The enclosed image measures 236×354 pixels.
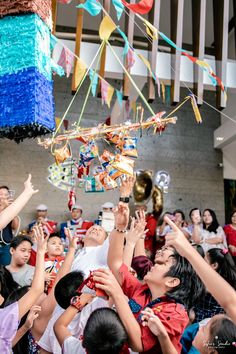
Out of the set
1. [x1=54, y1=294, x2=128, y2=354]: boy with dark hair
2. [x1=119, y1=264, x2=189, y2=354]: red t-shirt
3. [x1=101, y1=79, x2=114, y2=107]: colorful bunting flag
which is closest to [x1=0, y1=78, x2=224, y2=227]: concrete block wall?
[x1=101, y1=79, x2=114, y2=107]: colorful bunting flag

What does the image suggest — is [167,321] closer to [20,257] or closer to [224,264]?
[224,264]

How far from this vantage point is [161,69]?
4.10 meters

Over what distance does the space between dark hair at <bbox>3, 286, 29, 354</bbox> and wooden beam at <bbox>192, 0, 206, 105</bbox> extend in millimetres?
2620

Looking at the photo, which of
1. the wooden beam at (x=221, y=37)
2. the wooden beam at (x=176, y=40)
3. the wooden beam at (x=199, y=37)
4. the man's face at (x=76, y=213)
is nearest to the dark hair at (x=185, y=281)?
the wooden beam at (x=176, y=40)

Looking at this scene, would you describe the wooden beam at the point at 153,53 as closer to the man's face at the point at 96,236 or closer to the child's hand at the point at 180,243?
the man's face at the point at 96,236

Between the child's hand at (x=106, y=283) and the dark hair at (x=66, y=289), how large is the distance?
1.54ft

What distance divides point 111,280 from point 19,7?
4.01 ft

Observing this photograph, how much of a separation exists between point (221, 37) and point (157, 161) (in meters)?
3.53

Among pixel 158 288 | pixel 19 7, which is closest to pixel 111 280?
pixel 158 288

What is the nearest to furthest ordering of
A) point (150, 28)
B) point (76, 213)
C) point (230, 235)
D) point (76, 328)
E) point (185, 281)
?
1. point (185, 281)
2. point (76, 328)
3. point (150, 28)
4. point (230, 235)
5. point (76, 213)

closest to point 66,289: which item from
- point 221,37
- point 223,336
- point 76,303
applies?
point 76,303

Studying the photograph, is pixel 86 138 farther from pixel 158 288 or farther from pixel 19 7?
pixel 158 288

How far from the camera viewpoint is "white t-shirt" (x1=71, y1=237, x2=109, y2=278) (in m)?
2.39

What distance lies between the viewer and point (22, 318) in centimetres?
199
